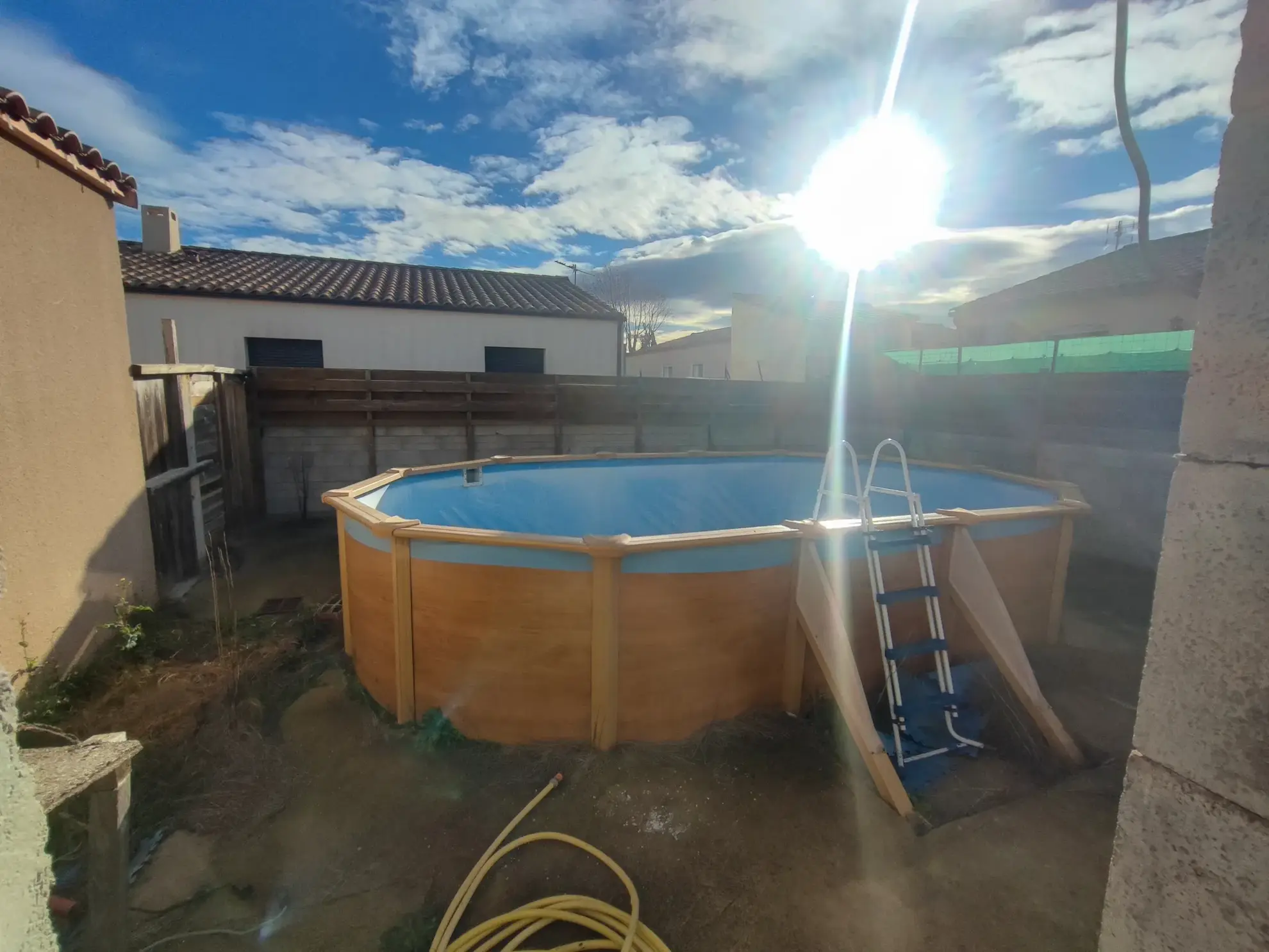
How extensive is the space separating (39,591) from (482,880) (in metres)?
3.36

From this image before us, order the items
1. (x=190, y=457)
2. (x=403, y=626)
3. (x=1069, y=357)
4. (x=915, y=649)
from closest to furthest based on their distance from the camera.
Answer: (x=915, y=649) → (x=403, y=626) → (x=190, y=457) → (x=1069, y=357)

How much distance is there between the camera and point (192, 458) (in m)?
6.05

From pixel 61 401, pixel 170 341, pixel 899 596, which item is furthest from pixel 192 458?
pixel 899 596

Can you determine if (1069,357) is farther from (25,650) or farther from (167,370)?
(25,650)

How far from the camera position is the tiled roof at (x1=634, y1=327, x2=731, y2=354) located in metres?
25.8

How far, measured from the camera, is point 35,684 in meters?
3.30

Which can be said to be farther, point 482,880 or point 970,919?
point 482,880

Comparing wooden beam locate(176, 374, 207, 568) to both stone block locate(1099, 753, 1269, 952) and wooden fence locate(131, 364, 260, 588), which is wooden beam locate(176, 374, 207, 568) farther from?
stone block locate(1099, 753, 1269, 952)

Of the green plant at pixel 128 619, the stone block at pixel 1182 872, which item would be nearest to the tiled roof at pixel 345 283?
the green plant at pixel 128 619

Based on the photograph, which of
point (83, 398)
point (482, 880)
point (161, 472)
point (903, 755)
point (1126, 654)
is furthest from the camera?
point (161, 472)

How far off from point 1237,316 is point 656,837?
275 cm

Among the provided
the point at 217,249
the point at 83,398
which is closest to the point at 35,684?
the point at 83,398

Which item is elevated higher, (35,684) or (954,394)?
(954,394)

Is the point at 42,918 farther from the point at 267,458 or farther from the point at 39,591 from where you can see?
the point at 267,458
